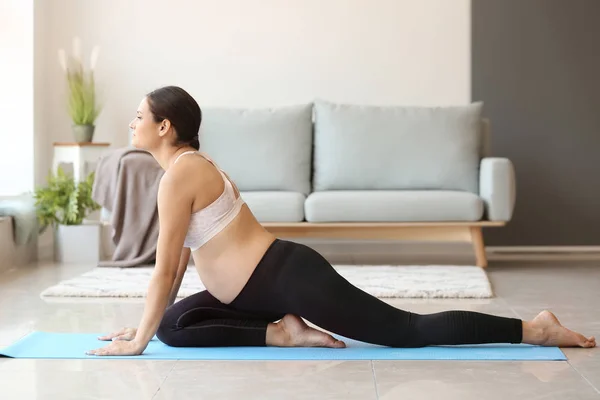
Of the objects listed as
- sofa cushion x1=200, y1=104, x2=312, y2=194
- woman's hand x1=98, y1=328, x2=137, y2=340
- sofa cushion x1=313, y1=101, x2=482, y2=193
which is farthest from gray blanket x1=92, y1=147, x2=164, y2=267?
woman's hand x1=98, y1=328, x2=137, y2=340

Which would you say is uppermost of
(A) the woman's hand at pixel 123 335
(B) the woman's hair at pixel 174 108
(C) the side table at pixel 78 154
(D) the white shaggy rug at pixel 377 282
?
(B) the woman's hair at pixel 174 108

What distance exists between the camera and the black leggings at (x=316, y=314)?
2.49 meters

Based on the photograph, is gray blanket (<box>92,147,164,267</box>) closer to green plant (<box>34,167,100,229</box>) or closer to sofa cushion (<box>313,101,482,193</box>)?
green plant (<box>34,167,100,229</box>)

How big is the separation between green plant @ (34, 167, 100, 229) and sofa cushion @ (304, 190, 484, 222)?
4.52ft

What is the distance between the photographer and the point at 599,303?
A: 3.66m

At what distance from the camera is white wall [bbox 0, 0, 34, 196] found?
554cm

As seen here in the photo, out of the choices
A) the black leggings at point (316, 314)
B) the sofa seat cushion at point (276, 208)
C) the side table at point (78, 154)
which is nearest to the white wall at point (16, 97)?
the side table at point (78, 154)

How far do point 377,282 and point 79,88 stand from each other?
8.34 ft

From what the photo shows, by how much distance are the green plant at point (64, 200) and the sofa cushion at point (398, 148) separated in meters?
1.36

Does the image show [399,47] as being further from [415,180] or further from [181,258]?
[181,258]

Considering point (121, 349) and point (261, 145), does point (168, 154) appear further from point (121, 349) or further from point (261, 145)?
point (261, 145)

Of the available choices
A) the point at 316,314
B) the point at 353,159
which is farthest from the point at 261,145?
the point at 316,314

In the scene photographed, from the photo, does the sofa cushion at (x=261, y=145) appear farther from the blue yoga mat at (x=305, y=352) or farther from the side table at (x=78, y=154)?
the blue yoga mat at (x=305, y=352)

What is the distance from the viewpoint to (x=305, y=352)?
261 cm
